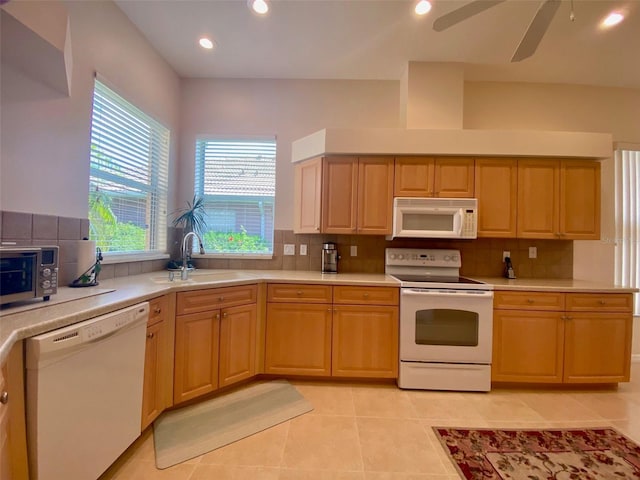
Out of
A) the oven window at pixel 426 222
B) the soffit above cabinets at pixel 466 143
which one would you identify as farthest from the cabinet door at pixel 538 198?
the oven window at pixel 426 222

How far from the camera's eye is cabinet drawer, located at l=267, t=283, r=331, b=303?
244 cm

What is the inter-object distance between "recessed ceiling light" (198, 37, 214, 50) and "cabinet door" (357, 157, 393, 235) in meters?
1.75

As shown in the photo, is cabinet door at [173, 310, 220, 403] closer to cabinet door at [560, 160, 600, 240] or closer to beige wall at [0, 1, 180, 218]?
beige wall at [0, 1, 180, 218]

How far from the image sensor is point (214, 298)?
211 cm

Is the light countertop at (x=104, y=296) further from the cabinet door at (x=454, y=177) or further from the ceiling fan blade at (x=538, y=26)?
the ceiling fan blade at (x=538, y=26)

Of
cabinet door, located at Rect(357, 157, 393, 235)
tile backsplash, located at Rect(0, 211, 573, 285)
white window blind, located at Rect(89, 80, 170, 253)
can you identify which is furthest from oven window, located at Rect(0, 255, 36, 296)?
cabinet door, located at Rect(357, 157, 393, 235)

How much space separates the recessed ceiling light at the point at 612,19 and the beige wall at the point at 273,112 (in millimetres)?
1736

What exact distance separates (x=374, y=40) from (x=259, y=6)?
3.37ft

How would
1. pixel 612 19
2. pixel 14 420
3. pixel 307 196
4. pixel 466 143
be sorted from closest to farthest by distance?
1. pixel 14 420
2. pixel 612 19
3. pixel 466 143
4. pixel 307 196

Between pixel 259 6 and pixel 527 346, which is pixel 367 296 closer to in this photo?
pixel 527 346

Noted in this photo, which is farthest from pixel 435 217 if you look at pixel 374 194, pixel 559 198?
pixel 559 198

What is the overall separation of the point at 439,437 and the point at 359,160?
228cm

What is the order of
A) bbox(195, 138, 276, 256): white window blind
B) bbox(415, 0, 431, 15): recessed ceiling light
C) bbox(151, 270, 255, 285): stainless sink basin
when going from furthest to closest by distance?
bbox(195, 138, 276, 256): white window blind, bbox(151, 270, 255, 285): stainless sink basin, bbox(415, 0, 431, 15): recessed ceiling light

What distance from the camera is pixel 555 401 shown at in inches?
89.0
